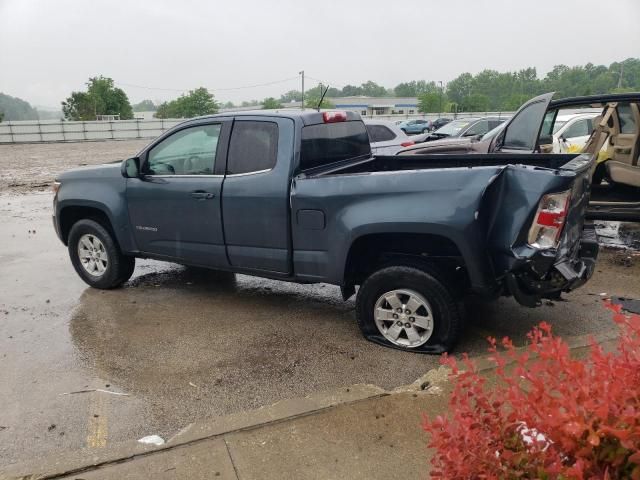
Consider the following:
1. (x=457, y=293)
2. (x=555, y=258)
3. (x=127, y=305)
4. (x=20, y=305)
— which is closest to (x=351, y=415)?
(x=457, y=293)

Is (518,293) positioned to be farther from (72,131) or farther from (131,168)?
(72,131)

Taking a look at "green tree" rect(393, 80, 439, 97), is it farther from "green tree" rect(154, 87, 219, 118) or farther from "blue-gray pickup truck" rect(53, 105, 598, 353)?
"blue-gray pickup truck" rect(53, 105, 598, 353)

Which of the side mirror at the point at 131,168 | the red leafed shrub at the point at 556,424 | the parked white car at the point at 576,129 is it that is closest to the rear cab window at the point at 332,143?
the side mirror at the point at 131,168

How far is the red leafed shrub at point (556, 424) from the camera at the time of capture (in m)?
1.30

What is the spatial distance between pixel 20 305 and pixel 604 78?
9317 cm

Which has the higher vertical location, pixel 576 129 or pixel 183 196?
pixel 576 129

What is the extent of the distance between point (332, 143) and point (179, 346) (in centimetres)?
230

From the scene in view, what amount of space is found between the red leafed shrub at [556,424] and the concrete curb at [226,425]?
49.1 inches

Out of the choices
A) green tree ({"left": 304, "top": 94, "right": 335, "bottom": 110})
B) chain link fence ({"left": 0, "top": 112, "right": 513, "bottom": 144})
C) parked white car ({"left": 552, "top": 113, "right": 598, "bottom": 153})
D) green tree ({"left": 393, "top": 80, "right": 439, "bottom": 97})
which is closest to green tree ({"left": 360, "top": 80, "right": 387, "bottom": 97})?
green tree ({"left": 393, "top": 80, "right": 439, "bottom": 97})

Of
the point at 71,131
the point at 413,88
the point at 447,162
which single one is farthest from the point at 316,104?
the point at 413,88

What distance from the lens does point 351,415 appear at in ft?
10.8

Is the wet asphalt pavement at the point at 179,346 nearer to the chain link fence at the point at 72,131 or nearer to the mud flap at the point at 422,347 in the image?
the mud flap at the point at 422,347

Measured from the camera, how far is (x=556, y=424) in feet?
4.35

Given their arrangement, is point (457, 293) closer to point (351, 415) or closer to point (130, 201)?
point (351, 415)
